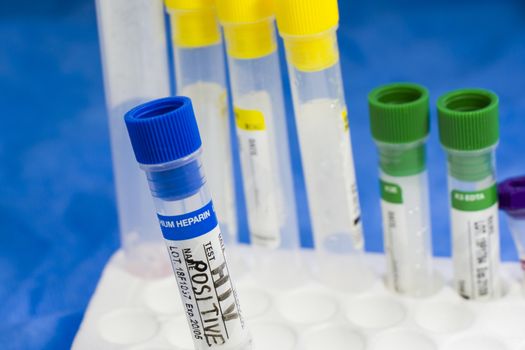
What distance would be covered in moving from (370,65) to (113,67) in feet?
1.91

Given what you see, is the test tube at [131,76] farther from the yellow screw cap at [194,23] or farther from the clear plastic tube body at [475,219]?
the clear plastic tube body at [475,219]

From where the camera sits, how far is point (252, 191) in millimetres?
1005

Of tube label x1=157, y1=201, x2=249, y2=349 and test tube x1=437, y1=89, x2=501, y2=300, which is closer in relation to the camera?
tube label x1=157, y1=201, x2=249, y2=349

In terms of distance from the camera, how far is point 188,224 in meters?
0.76

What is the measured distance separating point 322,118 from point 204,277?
229 millimetres

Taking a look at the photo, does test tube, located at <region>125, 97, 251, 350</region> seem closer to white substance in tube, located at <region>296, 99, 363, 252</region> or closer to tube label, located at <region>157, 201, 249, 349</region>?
tube label, located at <region>157, 201, 249, 349</region>

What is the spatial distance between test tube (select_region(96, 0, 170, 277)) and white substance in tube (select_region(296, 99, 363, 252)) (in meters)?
0.18

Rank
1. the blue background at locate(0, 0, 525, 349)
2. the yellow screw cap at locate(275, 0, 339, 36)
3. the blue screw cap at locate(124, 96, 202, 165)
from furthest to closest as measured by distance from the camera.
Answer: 1. the blue background at locate(0, 0, 525, 349)
2. the yellow screw cap at locate(275, 0, 339, 36)
3. the blue screw cap at locate(124, 96, 202, 165)

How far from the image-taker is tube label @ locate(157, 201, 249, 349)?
2.52 ft

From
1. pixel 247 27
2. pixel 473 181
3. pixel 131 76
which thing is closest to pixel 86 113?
pixel 131 76

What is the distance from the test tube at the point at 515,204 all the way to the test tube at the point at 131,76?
0.37 m

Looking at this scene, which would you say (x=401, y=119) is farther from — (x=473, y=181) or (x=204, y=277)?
(x=204, y=277)

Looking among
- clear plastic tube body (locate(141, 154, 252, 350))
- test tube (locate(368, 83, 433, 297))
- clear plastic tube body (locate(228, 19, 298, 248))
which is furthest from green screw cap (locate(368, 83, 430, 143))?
clear plastic tube body (locate(141, 154, 252, 350))

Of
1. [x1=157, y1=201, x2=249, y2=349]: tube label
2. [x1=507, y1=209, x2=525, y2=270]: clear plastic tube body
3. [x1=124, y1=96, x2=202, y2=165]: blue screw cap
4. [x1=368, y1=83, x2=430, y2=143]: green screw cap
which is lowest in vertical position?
[x1=507, y1=209, x2=525, y2=270]: clear plastic tube body
